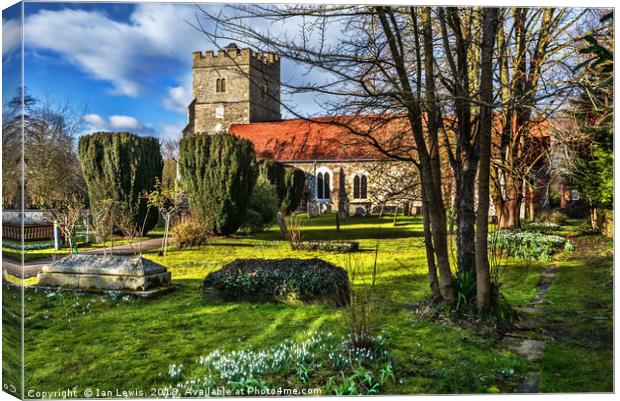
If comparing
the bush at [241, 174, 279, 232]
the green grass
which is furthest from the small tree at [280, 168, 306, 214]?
the green grass

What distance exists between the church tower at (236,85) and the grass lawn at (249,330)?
4.75 ft

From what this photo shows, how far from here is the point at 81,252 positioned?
4.48 m

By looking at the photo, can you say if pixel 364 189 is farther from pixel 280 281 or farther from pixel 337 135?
pixel 280 281

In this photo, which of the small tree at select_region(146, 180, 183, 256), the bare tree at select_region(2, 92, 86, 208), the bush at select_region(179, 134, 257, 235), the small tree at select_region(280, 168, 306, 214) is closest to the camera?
the bare tree at select_region(2, 92, 86, 208)

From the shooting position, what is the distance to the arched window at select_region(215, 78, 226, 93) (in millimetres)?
4157

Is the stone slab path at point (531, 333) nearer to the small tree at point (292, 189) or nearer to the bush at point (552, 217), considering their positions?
the bush at point (552, 217)

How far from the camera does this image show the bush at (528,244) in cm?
530

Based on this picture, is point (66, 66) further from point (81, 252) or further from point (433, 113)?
point (433, 113)

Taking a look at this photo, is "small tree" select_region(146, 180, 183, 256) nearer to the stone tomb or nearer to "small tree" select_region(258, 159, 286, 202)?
the stone tomb

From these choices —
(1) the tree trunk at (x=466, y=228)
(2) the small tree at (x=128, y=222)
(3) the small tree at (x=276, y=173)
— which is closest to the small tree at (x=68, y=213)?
(2) the small tree at (x=128, y=222)

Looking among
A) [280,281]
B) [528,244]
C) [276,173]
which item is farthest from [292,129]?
[276,173]

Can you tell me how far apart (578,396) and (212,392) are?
2.62 m

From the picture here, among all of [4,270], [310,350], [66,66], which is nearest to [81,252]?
[4,270]

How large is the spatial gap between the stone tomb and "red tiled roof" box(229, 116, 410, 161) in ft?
5.58
